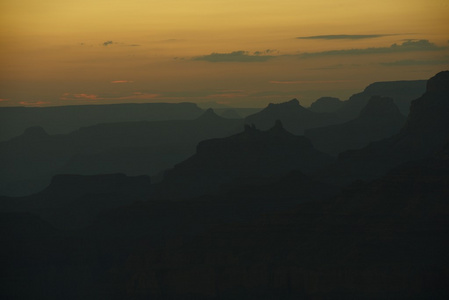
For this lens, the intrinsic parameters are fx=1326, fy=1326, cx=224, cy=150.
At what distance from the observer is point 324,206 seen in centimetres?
19488

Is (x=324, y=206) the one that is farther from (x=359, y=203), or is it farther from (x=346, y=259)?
(x=346, y=259)

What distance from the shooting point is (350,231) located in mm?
181500

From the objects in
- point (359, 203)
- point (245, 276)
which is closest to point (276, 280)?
point (245, 276)

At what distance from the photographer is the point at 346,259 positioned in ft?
568

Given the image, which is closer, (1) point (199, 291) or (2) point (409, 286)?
(2) point (409, 286)

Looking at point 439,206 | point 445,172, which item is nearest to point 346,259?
point 439,206

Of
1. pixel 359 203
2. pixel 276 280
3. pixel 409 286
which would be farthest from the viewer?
pixel 359 203

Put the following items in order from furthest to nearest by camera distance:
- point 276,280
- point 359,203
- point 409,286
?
point 359,203, point 276,280, point 409,286

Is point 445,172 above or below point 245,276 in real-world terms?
above

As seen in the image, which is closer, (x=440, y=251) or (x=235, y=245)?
(x=440, y=251)

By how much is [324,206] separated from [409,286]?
31.6 m

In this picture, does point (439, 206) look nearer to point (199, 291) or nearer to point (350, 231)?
point (350, 231)

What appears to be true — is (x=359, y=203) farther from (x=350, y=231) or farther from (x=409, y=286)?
(x=409, y=286)

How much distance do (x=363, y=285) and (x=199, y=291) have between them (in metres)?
25.4
